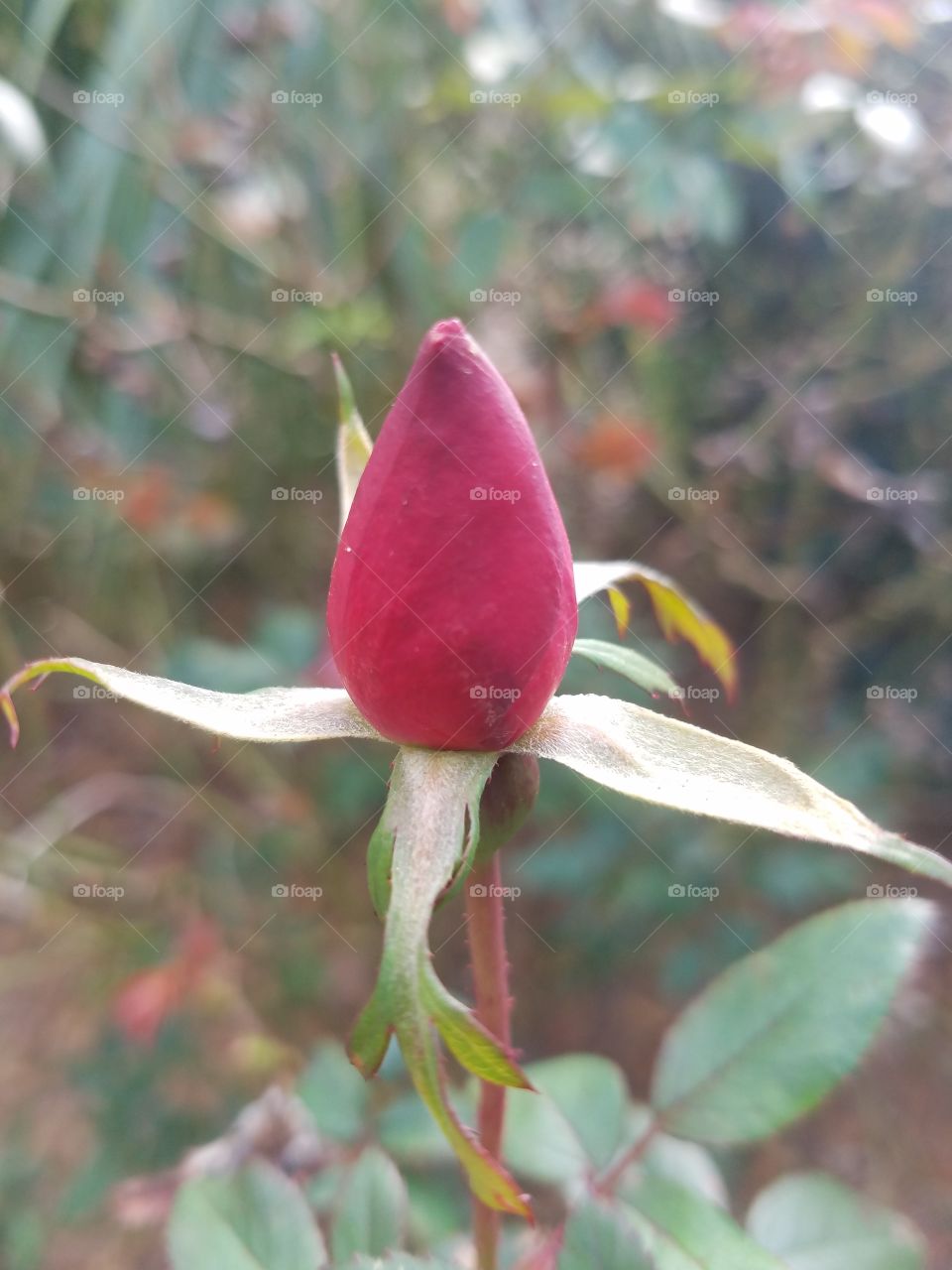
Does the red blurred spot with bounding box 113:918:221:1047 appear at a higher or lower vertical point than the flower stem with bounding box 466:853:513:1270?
lower

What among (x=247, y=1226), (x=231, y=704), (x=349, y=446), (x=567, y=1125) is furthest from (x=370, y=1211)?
(x=349, y=446)

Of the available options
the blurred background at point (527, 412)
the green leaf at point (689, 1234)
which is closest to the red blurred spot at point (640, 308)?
the blurred background at point (527, 412)

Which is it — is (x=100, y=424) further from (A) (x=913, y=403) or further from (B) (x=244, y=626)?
(A) (x=913, y=403)

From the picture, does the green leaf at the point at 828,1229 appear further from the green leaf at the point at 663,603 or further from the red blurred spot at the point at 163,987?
the red blurred spot at the point at 163,987

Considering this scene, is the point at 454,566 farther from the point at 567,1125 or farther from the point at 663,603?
the point at 567,1125

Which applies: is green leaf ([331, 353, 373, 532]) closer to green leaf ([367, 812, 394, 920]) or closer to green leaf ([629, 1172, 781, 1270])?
green leaf ([367, 812, 394, 920])

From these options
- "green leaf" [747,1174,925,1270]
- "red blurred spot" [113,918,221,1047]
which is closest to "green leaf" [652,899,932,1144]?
"green leaf" [747,1174,925,1270]
